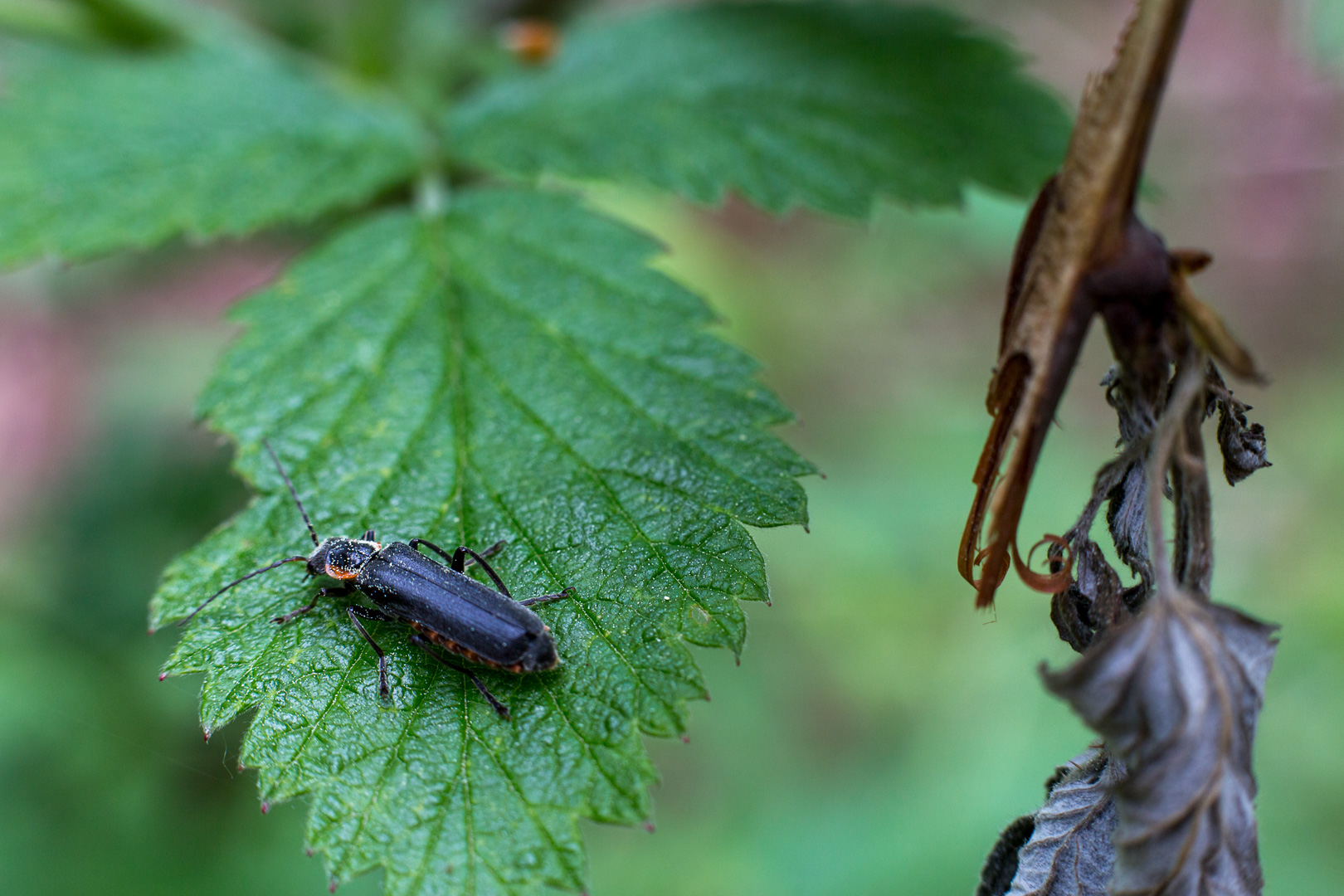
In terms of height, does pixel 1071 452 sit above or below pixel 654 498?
above

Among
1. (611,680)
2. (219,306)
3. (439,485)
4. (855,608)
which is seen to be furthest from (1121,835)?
(219,306)

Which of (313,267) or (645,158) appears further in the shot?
(645,158)

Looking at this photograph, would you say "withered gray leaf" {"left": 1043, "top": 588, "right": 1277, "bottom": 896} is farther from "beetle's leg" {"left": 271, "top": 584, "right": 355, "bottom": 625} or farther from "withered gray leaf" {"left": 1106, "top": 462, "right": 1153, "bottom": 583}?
"beetle's leg" {"left": 271, "top": 584, "right": 355, "bottom": 625}

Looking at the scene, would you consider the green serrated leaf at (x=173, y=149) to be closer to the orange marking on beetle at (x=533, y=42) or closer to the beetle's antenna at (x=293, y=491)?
the orange marking on beetle at (x=533, y=42)

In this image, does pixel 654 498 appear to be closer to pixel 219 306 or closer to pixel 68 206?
pixel 68 206

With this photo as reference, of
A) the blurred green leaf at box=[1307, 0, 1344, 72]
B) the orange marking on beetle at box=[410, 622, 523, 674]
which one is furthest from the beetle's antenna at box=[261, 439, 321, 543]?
the blurred green leaf at box=[1307, 0, 1344, 72]

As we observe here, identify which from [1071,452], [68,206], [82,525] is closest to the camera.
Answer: [68,206]
